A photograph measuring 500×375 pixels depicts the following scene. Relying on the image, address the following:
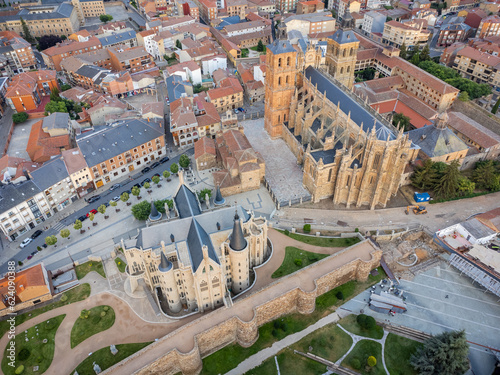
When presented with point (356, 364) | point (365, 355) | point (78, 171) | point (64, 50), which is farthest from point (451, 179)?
point (64, 50)

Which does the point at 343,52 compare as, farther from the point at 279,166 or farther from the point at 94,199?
the point at 94,199

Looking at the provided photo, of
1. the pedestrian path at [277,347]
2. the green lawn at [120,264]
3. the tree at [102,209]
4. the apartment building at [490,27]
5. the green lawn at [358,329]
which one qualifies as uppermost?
the apartment building at [490,27]

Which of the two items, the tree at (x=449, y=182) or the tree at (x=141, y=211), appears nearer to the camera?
the tree at (x=141, y=211)

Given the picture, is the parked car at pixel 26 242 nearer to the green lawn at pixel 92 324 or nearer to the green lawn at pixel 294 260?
the green lawn at pixel 92 324

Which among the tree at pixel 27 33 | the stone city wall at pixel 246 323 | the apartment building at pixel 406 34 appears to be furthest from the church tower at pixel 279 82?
the tree at pixel 27 33

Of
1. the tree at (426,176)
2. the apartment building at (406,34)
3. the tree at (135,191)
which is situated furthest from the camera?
the apartment building at (406,34)

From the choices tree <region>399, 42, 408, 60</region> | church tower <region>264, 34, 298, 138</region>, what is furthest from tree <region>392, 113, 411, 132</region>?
tree <region>399, 42, 408, 60</region>

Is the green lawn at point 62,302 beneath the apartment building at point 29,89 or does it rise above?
beneath
